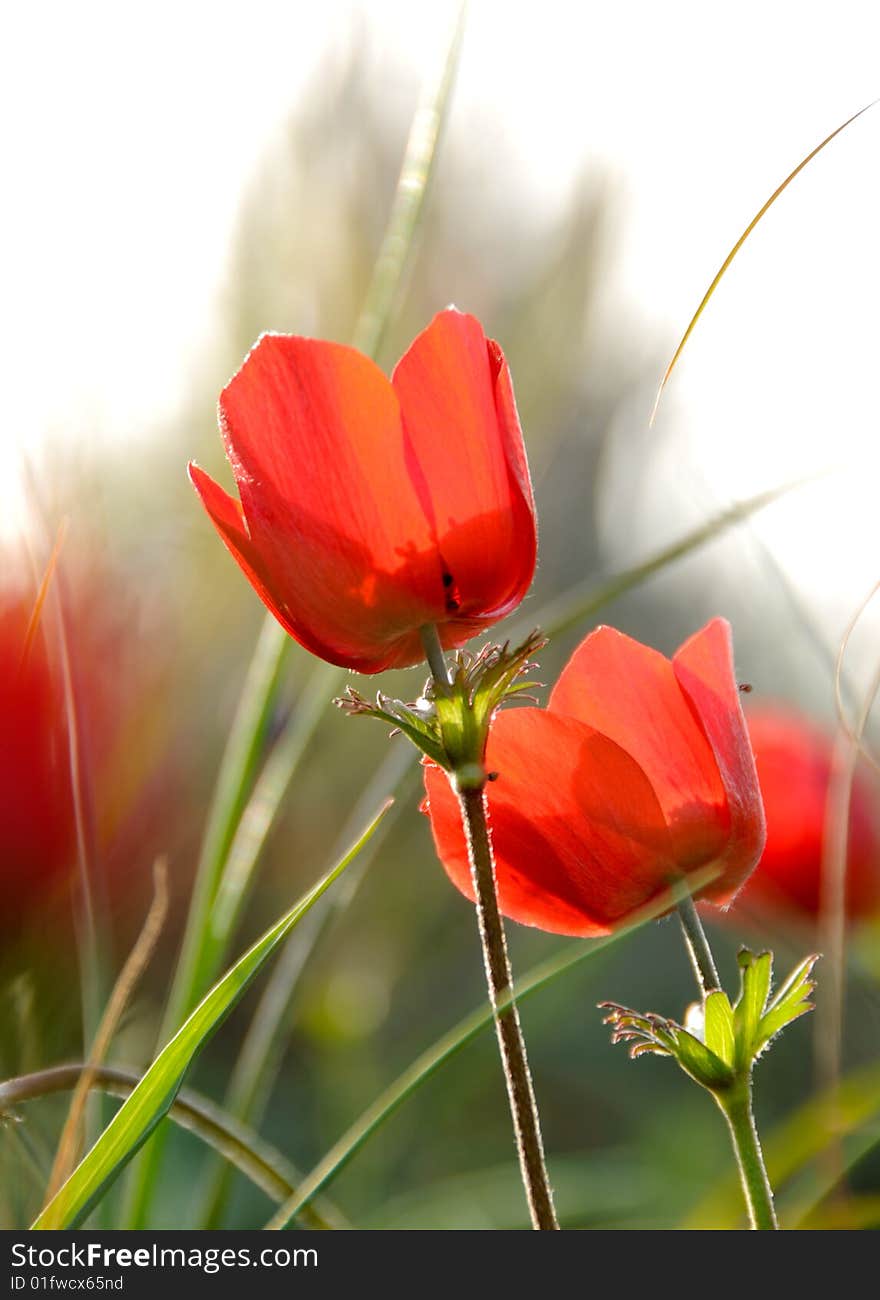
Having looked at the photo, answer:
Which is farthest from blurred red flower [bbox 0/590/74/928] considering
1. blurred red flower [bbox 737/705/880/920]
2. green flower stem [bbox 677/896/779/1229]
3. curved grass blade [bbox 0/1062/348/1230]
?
blurred red flower [bbox 737/705/880/920]

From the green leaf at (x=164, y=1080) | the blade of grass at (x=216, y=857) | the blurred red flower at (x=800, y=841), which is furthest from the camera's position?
the blurred red flower at (x=800, y=841)

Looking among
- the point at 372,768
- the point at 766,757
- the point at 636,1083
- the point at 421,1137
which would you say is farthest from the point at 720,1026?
the point at 636,1083

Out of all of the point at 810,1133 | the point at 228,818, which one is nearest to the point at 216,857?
the point at 228,818

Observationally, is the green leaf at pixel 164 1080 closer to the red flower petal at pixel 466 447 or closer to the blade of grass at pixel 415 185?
the red flower petal at pixel 466 447

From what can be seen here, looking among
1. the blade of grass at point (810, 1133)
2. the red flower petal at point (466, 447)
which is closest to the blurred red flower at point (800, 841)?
the blade of grass at point (810, 1133)

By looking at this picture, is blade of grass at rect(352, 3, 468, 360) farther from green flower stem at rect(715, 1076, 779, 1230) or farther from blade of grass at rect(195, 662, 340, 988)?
green flower stem at rect(715, 1076, 779, 1230)

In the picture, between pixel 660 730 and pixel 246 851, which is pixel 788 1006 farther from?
pixel 246 851

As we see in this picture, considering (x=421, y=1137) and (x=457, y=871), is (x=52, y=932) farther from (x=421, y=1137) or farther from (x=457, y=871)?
(x=421, y=1137)
